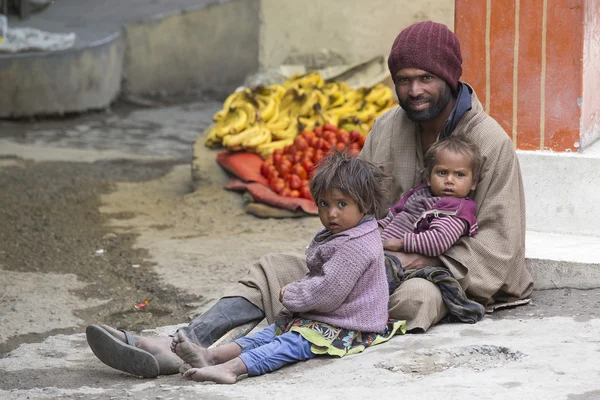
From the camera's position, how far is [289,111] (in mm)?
8781

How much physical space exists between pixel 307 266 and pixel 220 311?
415 mm

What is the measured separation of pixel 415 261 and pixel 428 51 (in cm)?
90

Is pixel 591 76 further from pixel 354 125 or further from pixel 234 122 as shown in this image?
pixel 234 122

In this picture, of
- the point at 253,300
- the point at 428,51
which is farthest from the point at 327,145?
the point at 253,300

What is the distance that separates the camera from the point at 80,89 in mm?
11969

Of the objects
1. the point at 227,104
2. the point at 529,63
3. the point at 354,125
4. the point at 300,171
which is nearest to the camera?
the point at 529,63

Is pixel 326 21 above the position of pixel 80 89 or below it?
above

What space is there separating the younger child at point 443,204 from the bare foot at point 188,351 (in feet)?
3.16

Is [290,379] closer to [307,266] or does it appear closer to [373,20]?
[307,266]

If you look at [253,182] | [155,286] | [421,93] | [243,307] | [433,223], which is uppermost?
[421,93]

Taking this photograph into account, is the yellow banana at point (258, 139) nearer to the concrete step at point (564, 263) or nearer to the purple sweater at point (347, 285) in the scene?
the concrete step at point (564, 263)

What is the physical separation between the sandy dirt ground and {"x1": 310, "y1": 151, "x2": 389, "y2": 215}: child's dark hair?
0.60 metres

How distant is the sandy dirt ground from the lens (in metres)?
3.74

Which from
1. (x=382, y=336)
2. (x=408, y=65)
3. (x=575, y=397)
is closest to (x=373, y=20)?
(x=408, y=65)
